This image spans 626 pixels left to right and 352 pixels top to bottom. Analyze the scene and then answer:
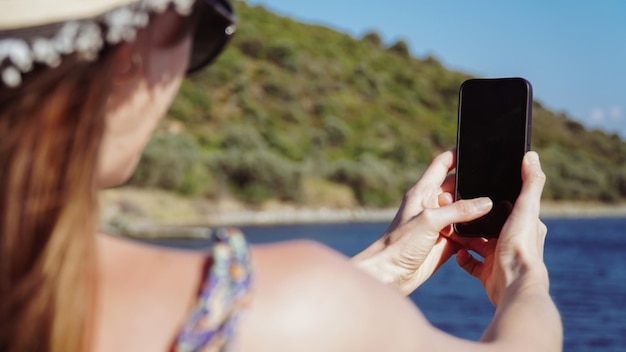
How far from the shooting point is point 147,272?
756 mm

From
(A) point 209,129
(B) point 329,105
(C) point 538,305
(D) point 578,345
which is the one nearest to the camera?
(C) point 538,305

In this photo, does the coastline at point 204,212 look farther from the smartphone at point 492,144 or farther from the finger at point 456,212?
the finger at point 456,212

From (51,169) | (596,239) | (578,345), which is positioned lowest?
(596,239)

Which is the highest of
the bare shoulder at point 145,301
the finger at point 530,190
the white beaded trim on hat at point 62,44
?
the white beaded trim on hat at point 62,44

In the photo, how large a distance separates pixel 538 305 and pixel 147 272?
1.32ft

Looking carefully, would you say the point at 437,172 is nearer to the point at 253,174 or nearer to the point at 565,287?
the point at 565,287

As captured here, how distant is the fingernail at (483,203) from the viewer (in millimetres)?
1304

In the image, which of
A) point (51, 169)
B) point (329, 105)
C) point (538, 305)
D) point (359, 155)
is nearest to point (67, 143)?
point (51, 169)

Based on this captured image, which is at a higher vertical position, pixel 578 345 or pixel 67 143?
pixel 67 143

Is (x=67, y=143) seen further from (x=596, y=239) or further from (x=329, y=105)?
(x=329, y=105)

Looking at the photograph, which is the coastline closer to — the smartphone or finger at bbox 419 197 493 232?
the smartphone

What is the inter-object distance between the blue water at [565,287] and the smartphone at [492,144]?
11.4 metres

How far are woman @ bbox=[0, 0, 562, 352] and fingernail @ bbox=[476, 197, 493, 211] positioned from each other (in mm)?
489

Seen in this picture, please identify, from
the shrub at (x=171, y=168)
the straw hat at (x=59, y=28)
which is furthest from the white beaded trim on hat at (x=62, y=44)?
the shrub at (x=171, y=168)
